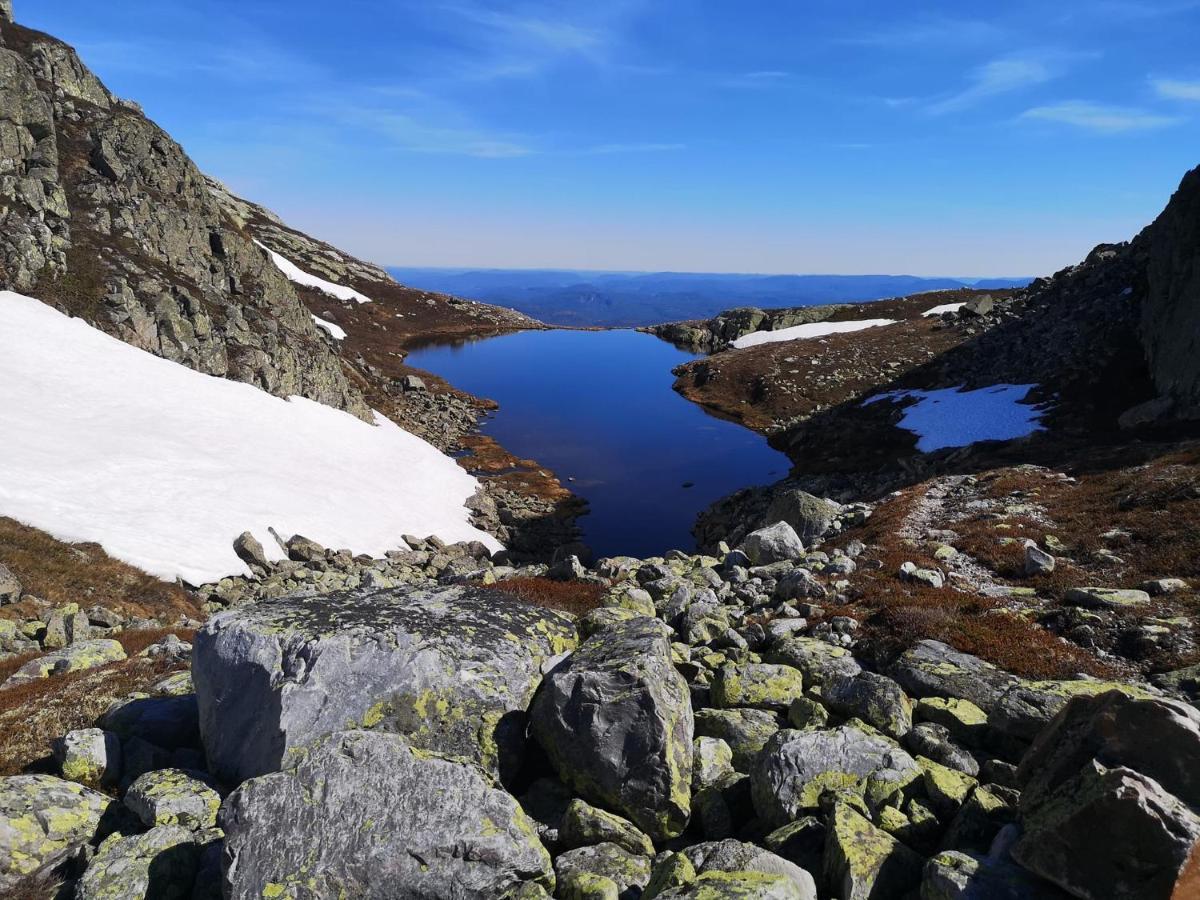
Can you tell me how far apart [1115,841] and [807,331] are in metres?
112

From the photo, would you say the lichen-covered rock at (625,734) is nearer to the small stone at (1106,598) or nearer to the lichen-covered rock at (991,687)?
the lichen-covered rock at (991,687)

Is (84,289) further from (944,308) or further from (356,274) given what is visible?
(356,274)

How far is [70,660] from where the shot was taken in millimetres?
14156

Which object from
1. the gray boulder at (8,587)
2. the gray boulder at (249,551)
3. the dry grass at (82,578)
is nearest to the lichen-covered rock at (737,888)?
the dry grass at (82,578)

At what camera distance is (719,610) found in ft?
48.6

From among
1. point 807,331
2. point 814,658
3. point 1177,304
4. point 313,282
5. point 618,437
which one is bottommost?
point 618,437

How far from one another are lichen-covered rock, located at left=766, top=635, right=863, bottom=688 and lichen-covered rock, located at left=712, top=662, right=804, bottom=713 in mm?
436

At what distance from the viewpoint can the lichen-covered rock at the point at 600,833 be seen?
7.20 meters

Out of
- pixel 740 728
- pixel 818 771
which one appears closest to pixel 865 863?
pixel 818 771

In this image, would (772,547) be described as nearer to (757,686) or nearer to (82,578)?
(757,686)

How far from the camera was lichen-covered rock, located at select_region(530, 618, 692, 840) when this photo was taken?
7613 millimetres

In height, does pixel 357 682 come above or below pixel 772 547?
above

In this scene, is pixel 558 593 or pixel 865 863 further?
pixel 558 593

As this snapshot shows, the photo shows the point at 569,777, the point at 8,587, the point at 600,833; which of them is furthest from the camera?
the point at 8,587
